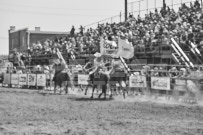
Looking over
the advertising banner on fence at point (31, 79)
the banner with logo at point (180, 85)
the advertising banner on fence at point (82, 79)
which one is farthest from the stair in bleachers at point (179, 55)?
the advertising banner on fence at point (31, 79)

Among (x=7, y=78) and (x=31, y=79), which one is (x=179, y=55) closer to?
(x=31, y=79)

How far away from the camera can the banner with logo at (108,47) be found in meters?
27.2

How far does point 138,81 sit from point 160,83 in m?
1.93

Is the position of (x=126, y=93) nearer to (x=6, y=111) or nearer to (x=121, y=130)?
(x=6, y=111)

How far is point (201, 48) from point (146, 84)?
411cm

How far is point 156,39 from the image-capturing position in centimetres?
2653

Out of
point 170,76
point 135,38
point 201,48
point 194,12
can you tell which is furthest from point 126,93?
point 194,12

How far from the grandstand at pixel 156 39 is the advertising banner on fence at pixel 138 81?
2566 mm

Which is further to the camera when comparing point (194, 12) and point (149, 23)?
point (149, 23)

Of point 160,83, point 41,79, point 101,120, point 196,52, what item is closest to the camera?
point 101,120

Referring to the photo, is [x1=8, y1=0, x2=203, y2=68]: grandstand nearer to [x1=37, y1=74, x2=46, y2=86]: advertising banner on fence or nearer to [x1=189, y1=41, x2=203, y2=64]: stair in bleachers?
[x1=189, y1=41, x2=203, y2=64]: stair in bleachers

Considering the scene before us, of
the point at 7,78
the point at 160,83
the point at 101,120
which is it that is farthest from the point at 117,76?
the point at 7,78

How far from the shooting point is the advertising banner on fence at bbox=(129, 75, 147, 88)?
21500 mm

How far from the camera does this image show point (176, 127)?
11.0 m
